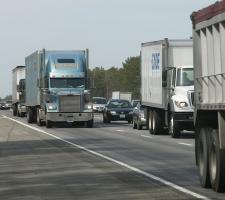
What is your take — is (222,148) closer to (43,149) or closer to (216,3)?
(216,3)

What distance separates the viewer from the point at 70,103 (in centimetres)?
4025

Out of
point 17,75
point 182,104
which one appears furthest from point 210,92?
point 17,75

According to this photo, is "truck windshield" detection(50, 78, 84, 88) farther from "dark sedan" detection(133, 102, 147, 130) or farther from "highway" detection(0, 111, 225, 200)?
"highway" detection(0, 111, 225, 200)

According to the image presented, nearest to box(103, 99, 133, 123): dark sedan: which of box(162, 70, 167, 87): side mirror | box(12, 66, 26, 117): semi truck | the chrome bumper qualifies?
the chrome bumper

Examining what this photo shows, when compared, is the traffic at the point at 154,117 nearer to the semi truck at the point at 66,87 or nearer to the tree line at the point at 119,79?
the semi truck at the point at 66,87

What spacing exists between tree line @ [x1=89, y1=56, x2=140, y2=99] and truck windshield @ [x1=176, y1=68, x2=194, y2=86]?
89624 mm

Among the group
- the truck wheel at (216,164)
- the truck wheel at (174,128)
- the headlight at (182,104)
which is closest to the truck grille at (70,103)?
the truck wheel at (174,128)

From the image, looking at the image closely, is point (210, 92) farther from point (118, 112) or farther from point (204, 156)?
point (118, 112)

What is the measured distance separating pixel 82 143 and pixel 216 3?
1565 cm

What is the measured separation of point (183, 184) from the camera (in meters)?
14.0

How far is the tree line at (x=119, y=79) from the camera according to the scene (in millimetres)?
138125

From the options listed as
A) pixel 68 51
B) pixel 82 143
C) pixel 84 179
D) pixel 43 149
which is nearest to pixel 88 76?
pixel 68 51

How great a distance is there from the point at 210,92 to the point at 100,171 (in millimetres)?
4686

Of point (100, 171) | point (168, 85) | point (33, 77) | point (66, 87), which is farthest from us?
point (33, 77)
